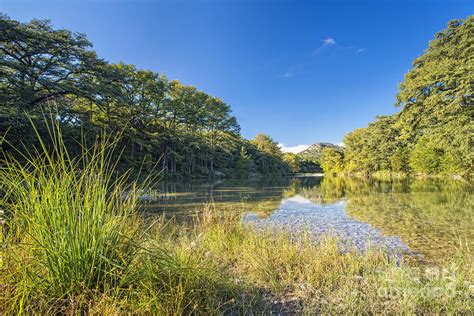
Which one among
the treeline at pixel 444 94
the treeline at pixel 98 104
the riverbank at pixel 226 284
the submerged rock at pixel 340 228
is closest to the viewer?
the riverbank at pixel 226 284

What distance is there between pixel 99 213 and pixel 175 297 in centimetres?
79

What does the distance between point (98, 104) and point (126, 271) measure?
1507 centimetres

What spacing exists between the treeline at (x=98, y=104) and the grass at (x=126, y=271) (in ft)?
1.54

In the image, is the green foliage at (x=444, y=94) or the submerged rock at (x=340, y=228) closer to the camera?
the submerged rock at (x=340, y=228)

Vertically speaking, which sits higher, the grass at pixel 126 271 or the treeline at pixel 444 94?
the treeline at pixel 444 94

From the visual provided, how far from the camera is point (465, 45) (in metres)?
13.0

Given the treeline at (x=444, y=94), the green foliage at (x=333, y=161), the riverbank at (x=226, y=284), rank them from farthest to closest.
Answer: the green foliage at (x=333, y=161), the treeline at (x=444, y=94), the riverbank at (x=226, y=284)

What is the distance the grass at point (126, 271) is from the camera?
1381 mm

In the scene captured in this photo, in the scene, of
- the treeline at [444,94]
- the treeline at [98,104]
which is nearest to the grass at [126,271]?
the treeline at [98,104]

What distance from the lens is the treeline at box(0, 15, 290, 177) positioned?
1028 centimetres

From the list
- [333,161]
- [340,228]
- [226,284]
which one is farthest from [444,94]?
[333,161]

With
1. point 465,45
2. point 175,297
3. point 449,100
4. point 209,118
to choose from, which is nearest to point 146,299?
point 175,297

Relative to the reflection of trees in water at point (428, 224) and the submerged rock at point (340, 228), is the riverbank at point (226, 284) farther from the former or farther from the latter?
the reflection of trees in water at point (428, 224)

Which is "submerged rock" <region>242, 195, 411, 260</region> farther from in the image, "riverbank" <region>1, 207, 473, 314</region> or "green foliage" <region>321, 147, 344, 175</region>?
"green foliage" <region>321, 147, 344, 175</region>
